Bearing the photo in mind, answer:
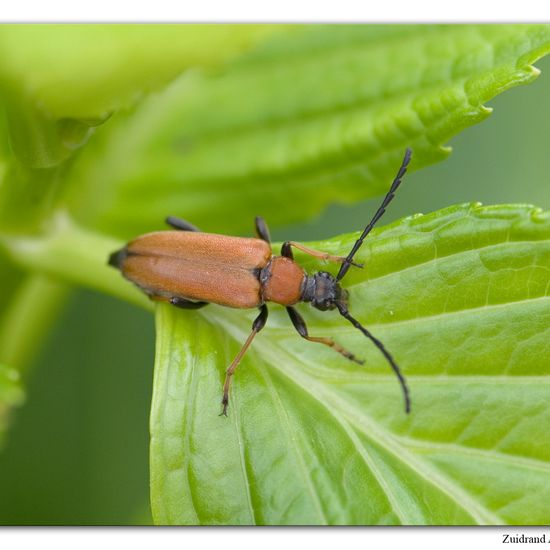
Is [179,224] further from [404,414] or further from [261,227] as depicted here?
[404,414]

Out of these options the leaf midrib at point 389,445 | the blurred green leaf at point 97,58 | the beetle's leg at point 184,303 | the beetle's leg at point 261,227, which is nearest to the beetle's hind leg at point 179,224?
the beetle's leg at point 261,227

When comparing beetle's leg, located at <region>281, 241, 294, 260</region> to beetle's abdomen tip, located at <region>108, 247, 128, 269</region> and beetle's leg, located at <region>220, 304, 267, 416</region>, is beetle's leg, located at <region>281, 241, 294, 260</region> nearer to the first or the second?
beetle's leg, located at <region>220, 304, 267, 416</region>

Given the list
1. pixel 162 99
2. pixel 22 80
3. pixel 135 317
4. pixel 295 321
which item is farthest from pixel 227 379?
pixel 135 317

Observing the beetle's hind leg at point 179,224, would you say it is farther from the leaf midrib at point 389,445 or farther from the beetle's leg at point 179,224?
the leaf midrib at point 389,445

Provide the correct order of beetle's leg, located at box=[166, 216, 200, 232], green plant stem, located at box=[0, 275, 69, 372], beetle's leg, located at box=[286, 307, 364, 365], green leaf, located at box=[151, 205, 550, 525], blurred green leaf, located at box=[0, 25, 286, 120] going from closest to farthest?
blurred green leaf, located at box=[0, 25, 286, 120] → green leaf, located at box=[151, 205, 550, 525] → beetle's leg, located at box=[286, 307, 364, 365] → green plant stem, located at box=[0, 275, 69, 372] → beetle's leg, located at box=[166, 216, 200, 232]

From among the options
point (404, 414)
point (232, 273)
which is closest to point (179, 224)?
point (232, 273)

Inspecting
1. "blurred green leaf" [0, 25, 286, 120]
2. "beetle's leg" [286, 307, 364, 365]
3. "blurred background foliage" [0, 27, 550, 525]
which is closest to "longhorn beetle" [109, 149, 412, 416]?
"beetle's leg" [286, 307, 364, 365]
